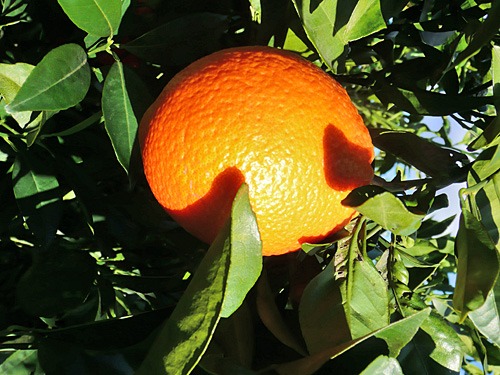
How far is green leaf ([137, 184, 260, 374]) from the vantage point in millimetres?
472

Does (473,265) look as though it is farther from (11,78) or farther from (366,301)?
(11,78)

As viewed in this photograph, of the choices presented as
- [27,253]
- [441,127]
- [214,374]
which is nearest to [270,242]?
[214,374]

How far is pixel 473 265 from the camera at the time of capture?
563 millimetres

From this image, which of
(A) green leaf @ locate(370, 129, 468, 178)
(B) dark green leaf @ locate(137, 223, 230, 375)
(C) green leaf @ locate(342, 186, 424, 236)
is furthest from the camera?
(A) green leaf @ locate(370, 129, 468, 178)

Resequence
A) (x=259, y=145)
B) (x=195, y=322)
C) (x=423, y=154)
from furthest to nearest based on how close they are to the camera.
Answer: (x=423, y=154), (x=259, y=145), (x=195, y=322)

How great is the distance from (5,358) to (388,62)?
53cm

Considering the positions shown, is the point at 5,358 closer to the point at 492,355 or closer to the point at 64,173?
the point at 64,173

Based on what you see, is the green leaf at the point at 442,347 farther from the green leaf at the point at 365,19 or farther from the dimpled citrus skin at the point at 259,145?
the green leaf at the point at 365,19

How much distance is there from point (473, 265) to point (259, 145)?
0.69ft

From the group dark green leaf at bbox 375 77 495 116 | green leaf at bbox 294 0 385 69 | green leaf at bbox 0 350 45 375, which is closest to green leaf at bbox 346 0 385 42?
green leaf at bbox 294 0 385 69

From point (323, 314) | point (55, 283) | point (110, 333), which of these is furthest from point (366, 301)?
point (55, 283)

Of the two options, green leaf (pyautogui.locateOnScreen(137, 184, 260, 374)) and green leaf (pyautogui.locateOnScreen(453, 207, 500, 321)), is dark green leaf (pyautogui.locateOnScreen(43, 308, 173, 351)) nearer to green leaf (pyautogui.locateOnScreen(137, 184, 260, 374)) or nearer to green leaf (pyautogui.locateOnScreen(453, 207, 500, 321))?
green leaf (pyautogui.locateOnScreen(137, 184, 260, 374))

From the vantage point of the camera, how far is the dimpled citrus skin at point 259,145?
0.60 metres

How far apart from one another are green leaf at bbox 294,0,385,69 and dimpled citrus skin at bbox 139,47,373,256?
0.10 feet
